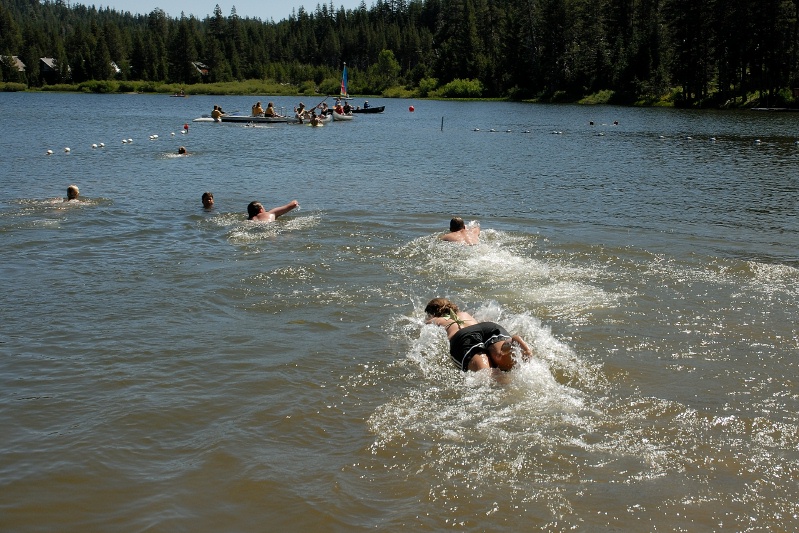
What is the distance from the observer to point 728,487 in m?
6.02

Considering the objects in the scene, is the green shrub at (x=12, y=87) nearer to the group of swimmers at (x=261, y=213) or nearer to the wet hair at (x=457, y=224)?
the group of swimmers at (x=261, y=213)

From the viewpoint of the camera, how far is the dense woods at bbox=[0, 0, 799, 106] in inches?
2881

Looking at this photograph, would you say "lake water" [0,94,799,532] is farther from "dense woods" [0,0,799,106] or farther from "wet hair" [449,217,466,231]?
"dense woods" [0,0,799,106]

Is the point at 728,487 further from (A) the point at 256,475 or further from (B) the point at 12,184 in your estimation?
(B) the point at 12,184

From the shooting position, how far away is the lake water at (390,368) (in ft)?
19.3

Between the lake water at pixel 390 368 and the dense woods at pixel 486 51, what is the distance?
199 ft

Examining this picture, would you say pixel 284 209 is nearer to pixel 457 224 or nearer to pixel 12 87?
pixel 457 224

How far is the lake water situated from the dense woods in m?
60.6

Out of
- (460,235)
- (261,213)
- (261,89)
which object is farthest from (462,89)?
(460,235)

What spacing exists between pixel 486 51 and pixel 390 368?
122 m

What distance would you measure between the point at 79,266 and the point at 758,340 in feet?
37.8

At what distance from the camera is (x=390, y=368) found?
8.66 metres

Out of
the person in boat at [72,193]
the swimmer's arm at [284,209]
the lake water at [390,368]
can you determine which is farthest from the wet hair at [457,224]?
the person in boat at [72,193]

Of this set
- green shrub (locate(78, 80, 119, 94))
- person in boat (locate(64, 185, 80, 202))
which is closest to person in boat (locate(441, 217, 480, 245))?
person in boat (locate(64, 185, 80, 202))
